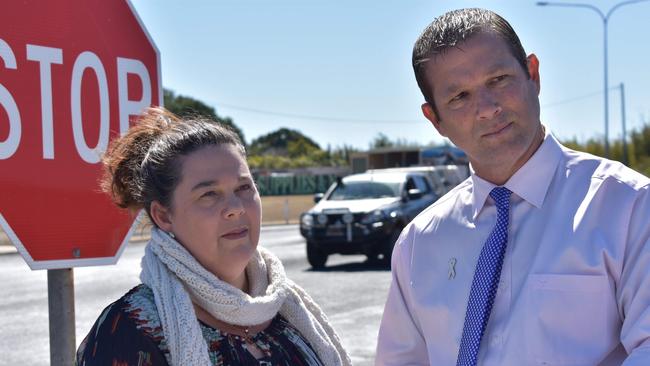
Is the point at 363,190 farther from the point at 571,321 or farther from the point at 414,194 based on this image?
the point at 571,321

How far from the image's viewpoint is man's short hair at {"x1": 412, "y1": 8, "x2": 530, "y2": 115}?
2.42m

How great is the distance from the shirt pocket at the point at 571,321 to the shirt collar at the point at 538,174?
10.0 inches

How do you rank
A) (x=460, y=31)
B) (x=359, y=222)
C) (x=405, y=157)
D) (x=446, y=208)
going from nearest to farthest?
1. (x=460, y=31)
2. (x=446, y=208)
3. (x=359, y=222)
4. (x=405, y=157)

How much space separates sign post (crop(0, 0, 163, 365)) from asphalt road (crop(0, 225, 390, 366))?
16.0 feet

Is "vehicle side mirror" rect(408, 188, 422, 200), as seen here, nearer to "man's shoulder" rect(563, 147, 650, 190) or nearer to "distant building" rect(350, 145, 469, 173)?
"distant building" rect(350, 145, 469, 173)

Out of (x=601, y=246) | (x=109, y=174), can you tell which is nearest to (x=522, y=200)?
(x=601, y=246)

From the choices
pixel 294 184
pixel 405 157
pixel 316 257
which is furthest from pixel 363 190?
pixel 294 184

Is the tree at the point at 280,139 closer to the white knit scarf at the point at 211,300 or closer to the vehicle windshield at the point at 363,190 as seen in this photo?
the vehicle windshield at the point at 363,190

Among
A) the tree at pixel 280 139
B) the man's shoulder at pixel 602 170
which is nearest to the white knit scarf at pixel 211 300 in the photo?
the man's shoulder at pixel 602 170

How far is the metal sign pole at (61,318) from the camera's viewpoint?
2609mm

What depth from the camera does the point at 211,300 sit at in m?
2.47

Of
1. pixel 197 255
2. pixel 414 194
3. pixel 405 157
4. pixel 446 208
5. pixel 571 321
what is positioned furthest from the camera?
pixel 405 157

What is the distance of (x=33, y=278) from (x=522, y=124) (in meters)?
13.2

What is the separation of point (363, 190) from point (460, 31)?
537 inches
